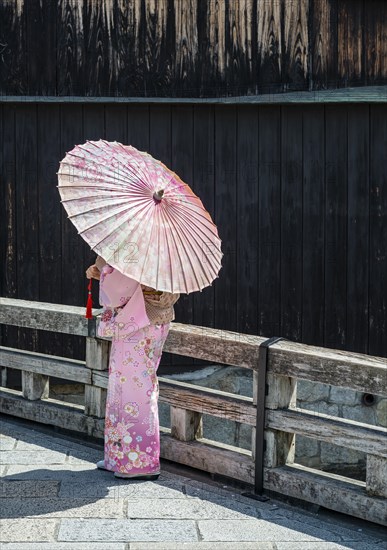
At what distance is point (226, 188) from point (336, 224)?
1.00 metres

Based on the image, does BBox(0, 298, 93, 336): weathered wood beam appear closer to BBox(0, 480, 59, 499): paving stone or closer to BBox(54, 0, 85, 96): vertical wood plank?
BBox(0, 480, 59, 499): paving stone

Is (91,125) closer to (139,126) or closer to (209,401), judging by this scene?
(139,126)

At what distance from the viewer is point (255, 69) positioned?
27.5 feet

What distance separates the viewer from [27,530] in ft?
15.6

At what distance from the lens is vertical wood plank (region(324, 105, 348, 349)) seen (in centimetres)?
845

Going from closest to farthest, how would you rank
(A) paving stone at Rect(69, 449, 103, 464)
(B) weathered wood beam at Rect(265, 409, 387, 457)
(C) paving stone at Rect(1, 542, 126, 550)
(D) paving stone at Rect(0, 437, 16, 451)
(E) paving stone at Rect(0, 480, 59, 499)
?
(C) paving stone at Rect(1, 542, 126, 550) < (B) weathered wood beam at Rect(265, 409, 387, 457) < (E) paving stone at Rect(0, 480, 59, 499) < (A) paving stone at Rect(69, 449, 103, 464) < (D) paving stone at Rect(0, 437, 16, 451)

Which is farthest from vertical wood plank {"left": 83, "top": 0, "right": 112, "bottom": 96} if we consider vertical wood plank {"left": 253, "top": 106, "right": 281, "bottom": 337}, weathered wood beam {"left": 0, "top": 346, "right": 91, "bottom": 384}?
weathered wood beam {"left": 0, "top": 346, "right": 91, "bottom": 384}

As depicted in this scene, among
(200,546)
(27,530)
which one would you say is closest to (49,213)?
(27,530)

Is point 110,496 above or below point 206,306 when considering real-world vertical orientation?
below

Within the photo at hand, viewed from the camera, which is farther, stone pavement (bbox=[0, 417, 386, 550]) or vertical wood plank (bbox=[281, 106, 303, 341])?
vertical wood plank (bbox=[281, 106, 303, 341])

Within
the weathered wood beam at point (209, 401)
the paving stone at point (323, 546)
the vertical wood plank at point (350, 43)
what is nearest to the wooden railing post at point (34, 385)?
the weathered wood beam at point (209, 401)

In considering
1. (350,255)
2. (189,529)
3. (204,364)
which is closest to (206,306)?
(204,364)

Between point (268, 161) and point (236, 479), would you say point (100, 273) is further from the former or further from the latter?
point (268, 161)

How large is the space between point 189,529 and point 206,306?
3925 mm
